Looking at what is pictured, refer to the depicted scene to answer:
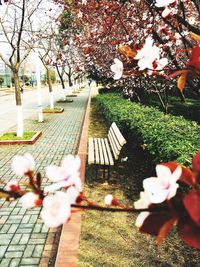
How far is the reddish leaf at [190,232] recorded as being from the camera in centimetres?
82

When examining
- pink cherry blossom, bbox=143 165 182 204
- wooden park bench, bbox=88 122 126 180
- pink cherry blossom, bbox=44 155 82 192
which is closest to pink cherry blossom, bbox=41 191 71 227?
pink cherry blossom, bbox=44 155 82 192

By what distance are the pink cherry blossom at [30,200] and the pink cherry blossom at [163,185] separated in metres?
0.29

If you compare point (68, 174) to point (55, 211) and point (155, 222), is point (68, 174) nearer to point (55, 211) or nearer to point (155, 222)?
point (55, 211)

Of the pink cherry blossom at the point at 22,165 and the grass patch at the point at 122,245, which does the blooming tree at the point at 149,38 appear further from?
the grass patch at the point at 122,245

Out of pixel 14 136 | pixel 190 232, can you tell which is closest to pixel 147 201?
pixel 190 232

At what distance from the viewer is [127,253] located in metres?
3.82

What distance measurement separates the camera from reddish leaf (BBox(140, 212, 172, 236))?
34.7 inches

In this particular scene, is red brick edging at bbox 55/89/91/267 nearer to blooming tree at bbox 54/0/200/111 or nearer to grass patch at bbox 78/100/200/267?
grass patch at bbox 78/100/200/267

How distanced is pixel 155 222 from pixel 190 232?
0.09 m

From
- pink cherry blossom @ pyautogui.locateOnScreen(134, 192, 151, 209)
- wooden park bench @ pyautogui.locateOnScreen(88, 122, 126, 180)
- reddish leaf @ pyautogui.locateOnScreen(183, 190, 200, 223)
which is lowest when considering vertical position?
wooden park bench @ pyautogui.locateOnScreen(88, 122, 126, 180)

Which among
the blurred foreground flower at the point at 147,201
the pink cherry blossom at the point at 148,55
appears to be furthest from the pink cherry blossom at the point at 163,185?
the pink cherry blossom at the point at 148,55

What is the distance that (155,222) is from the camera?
0.88 meters

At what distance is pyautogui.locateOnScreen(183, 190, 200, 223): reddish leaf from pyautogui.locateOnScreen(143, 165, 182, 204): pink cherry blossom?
0.04 meters

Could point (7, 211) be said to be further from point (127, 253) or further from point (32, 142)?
point (32, 142)
